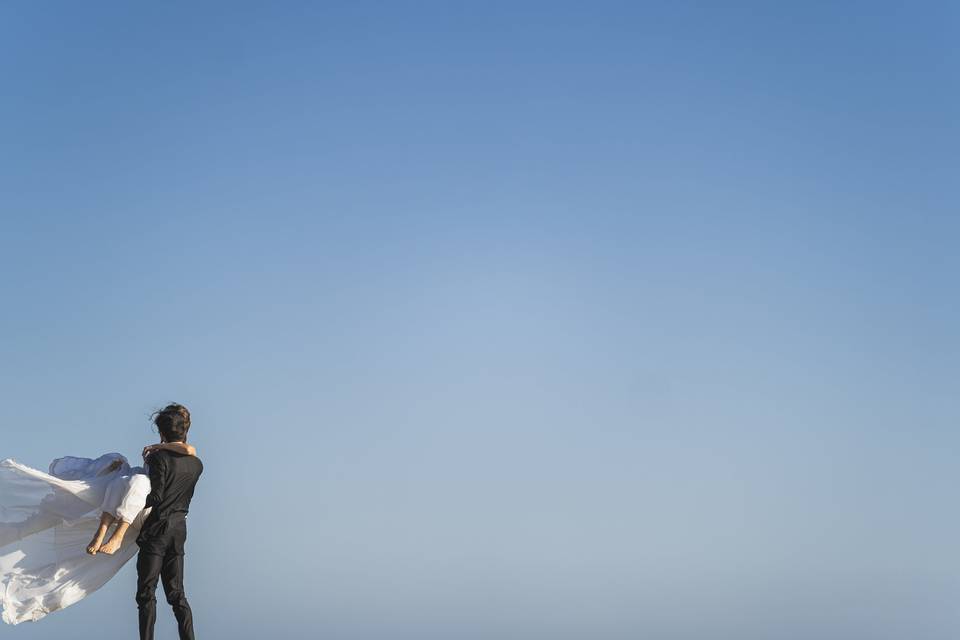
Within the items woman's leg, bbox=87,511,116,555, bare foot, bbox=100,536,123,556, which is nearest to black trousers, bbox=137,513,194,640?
bare foot, bbox=100,536,123,556

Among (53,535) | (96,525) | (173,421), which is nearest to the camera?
(173,421)

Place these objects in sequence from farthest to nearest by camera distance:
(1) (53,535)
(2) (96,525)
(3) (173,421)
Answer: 1. (1) (53,535)
2. (2) (96,525)
3. (3) (173,421)

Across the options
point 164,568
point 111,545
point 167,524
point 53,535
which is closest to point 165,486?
point 167,524

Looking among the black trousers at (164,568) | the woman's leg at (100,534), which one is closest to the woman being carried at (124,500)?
the woman's leg at (100,534)

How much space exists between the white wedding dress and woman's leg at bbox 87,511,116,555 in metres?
0.31

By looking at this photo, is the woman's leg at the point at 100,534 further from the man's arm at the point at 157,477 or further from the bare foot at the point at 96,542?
the man's arm at the point at 157,477

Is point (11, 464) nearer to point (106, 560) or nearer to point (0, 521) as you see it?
A: point (0, 521)

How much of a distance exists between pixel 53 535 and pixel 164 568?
2000mm

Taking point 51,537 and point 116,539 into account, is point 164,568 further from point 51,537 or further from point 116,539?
point 51,537

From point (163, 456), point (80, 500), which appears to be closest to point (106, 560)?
point (80, 500)

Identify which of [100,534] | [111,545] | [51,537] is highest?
[51,537]

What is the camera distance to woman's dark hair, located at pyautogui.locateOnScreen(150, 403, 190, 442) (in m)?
11.7

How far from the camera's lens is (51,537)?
13.1 m

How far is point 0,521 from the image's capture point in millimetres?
12953
